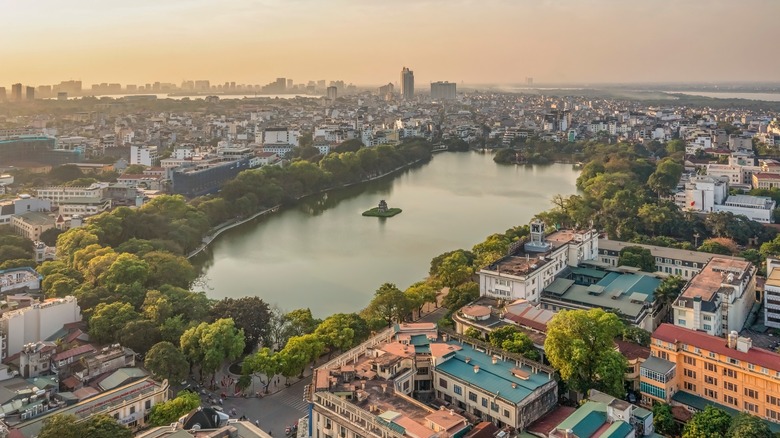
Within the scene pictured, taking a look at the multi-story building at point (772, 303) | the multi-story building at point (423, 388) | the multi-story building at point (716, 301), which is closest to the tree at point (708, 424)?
the multi-story building at point (423, 388)

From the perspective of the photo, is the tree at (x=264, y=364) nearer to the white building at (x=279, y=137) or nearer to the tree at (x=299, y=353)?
the tree at (x=299, y=353)

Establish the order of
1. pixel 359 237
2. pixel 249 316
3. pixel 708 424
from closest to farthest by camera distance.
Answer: pixel 708 424 < pixel 249 316 < pixel 359 237

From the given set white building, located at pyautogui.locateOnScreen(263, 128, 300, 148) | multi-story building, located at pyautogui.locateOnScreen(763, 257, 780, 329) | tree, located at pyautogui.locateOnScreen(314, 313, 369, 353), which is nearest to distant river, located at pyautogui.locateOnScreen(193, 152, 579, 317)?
tree, located at pyautogui.locateOnScreen(314, 313, 369, 353)

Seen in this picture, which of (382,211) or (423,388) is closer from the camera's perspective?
(423,388)

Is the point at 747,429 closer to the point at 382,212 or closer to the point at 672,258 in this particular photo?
the point at 672,258

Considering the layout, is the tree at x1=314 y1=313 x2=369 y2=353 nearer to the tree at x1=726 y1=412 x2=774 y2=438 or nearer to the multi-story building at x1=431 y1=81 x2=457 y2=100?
the tree at x1=726 y1=412 x2=774 y2=438

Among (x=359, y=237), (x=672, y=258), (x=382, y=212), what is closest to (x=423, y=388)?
(x=672, y=258)
